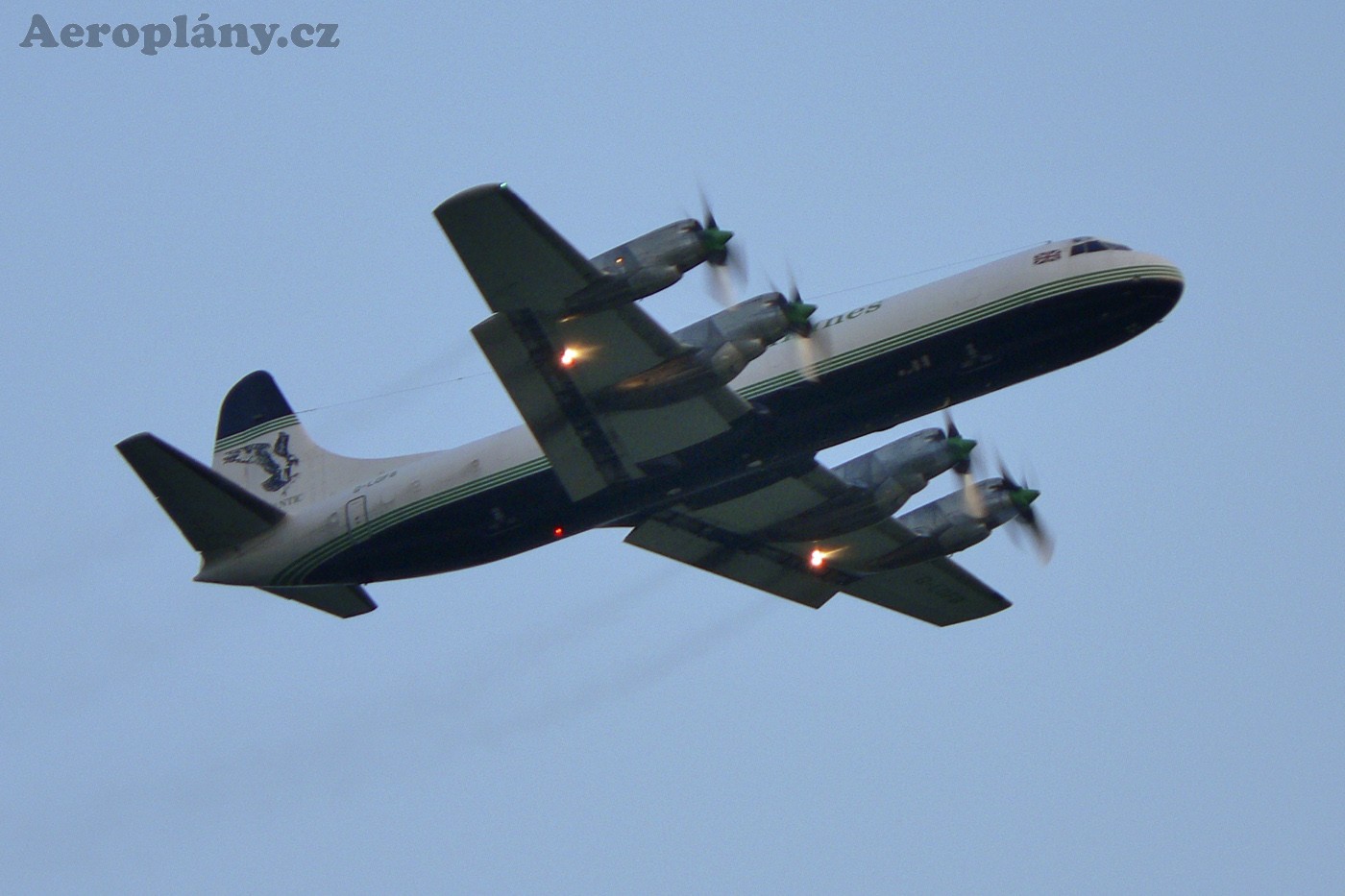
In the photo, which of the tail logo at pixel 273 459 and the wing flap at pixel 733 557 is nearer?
the wing flap at pixel 733 557

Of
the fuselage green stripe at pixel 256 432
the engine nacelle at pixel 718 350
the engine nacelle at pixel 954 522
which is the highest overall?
the fuselage green stripe at pixel 256 432

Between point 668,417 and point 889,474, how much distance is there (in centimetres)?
592

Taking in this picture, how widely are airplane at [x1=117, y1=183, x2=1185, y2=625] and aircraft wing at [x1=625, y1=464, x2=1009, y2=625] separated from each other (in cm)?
9

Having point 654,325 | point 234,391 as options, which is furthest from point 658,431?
point 234,391

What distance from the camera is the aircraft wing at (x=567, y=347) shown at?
29.1m

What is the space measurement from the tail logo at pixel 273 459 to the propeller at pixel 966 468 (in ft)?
48.1

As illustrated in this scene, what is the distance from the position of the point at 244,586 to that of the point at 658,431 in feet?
31.6

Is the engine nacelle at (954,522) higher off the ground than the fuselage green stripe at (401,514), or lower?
lower

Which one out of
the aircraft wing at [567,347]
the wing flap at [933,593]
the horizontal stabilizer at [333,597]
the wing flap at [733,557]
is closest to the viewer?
the aircraft wing at [567,347]

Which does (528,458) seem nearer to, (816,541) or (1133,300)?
(816,541)

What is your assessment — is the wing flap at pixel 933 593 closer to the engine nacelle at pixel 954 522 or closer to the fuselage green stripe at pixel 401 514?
the engine nacelle at pixel 954 522

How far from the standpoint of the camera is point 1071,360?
32.3 metres

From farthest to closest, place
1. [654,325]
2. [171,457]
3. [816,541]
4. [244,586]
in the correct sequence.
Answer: [816,541], [244,586], [171,457], [654,325]

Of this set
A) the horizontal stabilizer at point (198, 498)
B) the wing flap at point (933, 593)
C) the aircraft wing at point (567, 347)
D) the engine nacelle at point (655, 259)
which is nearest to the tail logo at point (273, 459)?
the horizontal stabilizer at point (198, 498)
